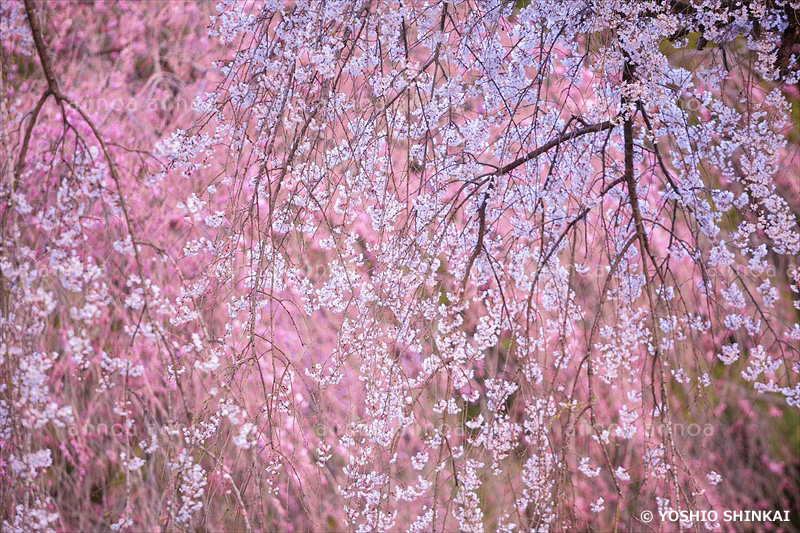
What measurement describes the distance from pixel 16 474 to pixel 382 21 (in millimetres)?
1181

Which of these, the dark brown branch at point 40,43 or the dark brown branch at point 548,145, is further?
the dark brown branch at point 548,145

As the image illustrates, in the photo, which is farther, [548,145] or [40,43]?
[548,145]

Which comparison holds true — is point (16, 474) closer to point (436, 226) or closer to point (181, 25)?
point (436, 226)

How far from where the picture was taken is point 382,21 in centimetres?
167

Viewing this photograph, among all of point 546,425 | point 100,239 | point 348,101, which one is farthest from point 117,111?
point 546,425

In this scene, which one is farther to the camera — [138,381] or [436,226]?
[138,381]

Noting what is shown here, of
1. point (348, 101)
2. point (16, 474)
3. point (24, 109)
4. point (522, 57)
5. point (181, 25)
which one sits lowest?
point (16, 474)

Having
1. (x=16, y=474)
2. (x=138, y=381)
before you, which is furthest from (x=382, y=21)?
(x=138, y=381)

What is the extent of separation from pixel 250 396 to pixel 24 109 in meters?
1.49

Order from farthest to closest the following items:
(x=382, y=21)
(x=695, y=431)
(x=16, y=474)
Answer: (x=695, y=431), (x=382, y=21), (x=16, y=474)

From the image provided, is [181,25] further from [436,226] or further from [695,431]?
[695,431]

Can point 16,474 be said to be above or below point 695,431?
below

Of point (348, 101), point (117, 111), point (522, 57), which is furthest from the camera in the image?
point (117, 111)

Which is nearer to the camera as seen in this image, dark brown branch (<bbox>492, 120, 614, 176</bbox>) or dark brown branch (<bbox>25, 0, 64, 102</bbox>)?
dark brown branch (<bbox>25, 0, 64, 102</bbox>)
